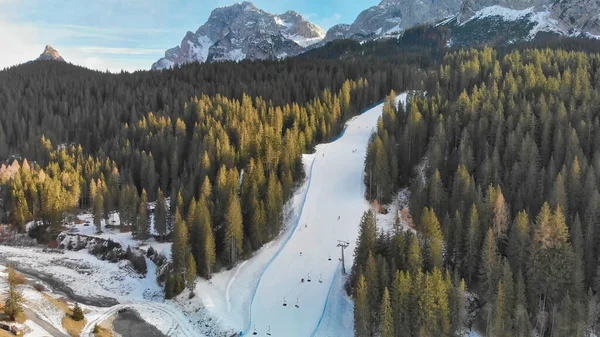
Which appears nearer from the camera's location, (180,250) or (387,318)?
(387,318)

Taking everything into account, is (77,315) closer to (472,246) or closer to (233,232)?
(233,232)

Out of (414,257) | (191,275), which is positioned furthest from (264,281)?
(414,257)

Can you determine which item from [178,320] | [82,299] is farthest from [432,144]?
[82,299]

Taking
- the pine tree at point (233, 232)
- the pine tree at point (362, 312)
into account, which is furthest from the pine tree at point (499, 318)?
the pine tree at point (233, 232)

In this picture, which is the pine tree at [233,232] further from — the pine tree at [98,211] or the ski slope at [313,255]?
the pine tree at [98,211]

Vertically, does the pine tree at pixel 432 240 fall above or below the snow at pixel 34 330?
above

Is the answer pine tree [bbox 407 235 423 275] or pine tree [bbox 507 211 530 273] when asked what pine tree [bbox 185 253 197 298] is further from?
pine tree [bbox 507 211 530 273]
